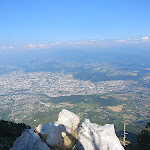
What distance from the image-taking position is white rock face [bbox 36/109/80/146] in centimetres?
1188

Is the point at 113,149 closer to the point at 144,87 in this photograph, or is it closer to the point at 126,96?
the point at 126,96

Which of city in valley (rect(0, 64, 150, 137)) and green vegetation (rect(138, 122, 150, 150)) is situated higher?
green vegetation (rect(138, 122, 150, 150))

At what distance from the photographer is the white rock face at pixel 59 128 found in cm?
1188

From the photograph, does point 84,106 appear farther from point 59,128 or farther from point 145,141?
point 59,128

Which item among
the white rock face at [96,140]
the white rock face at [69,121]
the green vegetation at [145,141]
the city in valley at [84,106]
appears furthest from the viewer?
the city in valley at [84,106]

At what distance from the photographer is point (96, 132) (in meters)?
12.2

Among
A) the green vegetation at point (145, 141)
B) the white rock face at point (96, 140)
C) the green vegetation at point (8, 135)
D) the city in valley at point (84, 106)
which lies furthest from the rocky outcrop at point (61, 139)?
the city in valley at point (84, 106)

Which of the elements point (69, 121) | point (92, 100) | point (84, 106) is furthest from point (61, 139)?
point (92, 100)

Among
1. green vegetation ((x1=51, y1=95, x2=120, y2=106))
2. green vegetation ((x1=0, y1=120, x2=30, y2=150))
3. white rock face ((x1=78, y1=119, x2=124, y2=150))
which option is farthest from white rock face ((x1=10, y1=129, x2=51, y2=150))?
green vegetation ((x1=51, y1=95, x2=120, y2=106))

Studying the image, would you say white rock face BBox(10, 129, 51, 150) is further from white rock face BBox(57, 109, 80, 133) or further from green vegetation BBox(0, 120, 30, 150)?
white rock face BBox(57, 109, 80, 133)

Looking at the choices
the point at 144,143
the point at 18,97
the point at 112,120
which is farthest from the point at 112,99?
the point at 144,143

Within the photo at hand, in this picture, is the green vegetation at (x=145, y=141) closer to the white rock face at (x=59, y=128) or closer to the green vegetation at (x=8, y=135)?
the white rock face at (x=59, y=128)

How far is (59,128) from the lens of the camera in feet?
43.7

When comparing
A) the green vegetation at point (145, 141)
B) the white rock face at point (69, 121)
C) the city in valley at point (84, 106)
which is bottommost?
the city in valley at point (84, 106)
